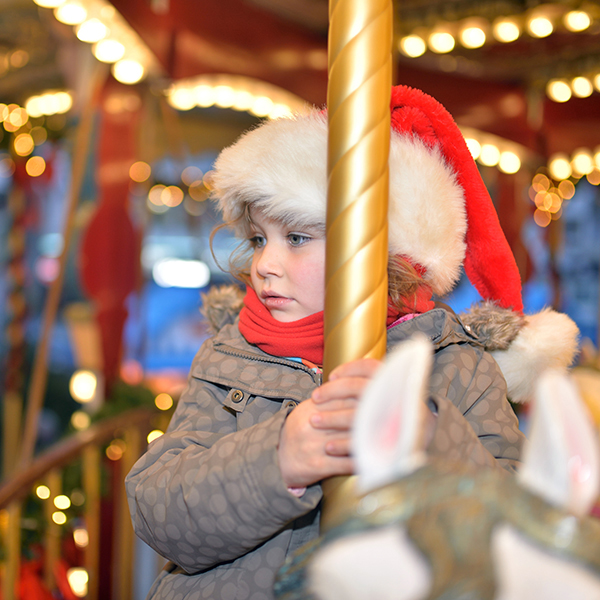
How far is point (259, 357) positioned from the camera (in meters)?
0.76

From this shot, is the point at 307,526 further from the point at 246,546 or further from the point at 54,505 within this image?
the point at 54,505

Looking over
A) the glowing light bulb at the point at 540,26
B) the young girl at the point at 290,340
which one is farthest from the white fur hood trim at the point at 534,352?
the glowing light bulb at the point at 540,26

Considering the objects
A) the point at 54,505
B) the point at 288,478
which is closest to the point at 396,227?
the point at 288,478

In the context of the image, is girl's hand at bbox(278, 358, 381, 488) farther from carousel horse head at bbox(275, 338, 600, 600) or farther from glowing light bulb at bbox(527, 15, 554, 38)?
glowing light bulb at bbox(527, 15, 554, 38)

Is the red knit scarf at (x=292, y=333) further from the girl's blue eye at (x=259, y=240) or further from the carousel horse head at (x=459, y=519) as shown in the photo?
the carousel horse head at (x=459, y=519)

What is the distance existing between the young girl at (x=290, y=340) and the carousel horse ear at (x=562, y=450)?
0.22 metres

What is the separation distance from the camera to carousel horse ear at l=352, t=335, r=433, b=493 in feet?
1.01

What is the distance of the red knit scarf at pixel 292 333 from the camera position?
750mm

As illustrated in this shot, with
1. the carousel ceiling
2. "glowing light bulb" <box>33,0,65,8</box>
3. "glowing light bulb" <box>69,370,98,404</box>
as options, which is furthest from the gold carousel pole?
"glowing light bulb" <box>69,370,98,404</box>

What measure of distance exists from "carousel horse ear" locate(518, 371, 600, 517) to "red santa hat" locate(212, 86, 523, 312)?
42 cm

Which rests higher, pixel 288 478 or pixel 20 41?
pixel 20 41

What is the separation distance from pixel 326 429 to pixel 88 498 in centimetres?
152

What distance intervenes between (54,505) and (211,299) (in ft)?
3.17

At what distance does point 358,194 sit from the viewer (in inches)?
20.1
